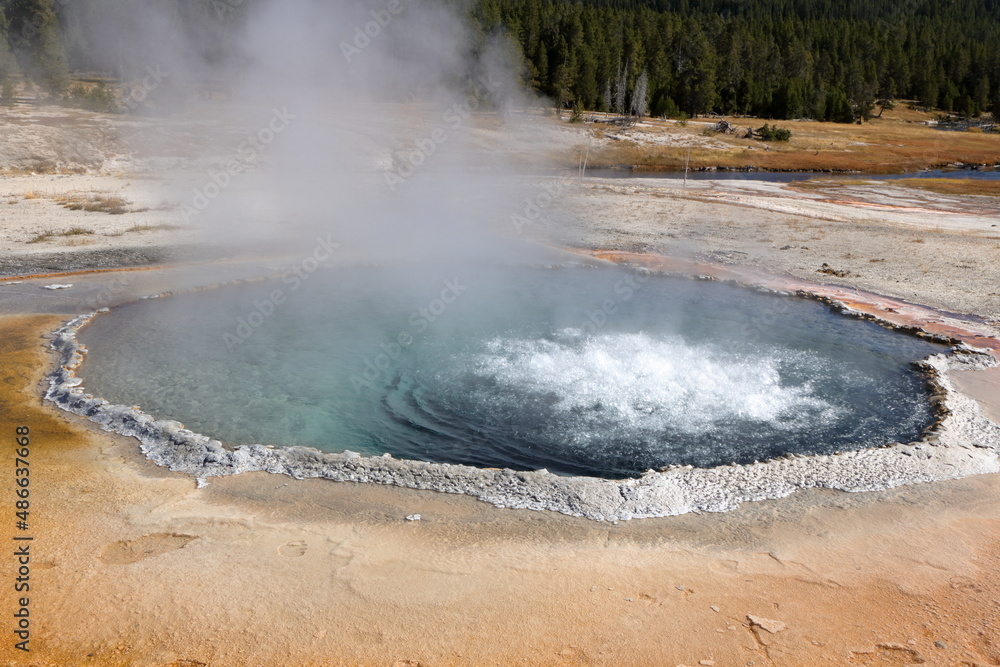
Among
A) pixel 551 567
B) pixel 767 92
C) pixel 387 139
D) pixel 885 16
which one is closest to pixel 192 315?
pixel 551 567

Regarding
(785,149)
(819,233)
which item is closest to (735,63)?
(785,149)

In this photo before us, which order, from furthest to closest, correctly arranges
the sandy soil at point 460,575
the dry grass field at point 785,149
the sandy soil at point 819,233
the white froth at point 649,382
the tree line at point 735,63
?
the tree line at point 735,63 → the dry grass field at point 785,149 → the sandy soil at point 819,233 → the white froth at point 649,382 → the sandy soil at point 460,575

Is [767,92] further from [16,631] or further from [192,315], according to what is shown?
[16,631]

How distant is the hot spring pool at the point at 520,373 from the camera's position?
4.80 m

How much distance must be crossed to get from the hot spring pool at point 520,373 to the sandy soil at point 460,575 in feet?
2.62

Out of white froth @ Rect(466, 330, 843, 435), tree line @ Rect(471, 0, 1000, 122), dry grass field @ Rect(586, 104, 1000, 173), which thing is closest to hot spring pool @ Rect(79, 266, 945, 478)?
white froth @ Rect(466, 330, 843, 435)

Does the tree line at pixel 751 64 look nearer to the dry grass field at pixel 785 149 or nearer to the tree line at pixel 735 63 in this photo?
the tree line at pixel 735 63

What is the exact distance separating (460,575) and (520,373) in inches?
108

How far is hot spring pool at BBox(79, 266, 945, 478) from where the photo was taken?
4.80 m

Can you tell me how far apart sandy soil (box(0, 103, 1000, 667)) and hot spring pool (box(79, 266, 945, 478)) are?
2.62 feet

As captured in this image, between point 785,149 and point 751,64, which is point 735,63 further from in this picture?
point 785,149

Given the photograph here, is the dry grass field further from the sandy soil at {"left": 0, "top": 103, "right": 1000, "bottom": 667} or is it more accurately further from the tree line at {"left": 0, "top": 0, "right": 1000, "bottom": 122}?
the sandy soil at {"left": 0, "top": 103, "right": 1000, "bottom": 667}

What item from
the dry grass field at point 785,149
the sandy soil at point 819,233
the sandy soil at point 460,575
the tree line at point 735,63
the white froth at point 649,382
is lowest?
the sandy soil at point 460,575

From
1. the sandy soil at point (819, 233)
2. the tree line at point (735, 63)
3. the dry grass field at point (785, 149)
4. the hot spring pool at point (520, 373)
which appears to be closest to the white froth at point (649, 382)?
the hot spring pool at point (520, 373)
